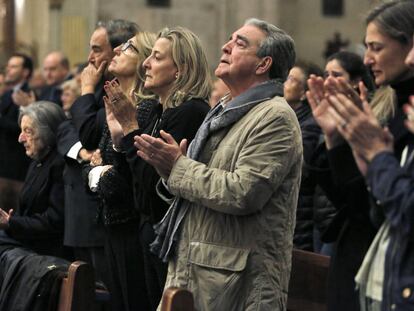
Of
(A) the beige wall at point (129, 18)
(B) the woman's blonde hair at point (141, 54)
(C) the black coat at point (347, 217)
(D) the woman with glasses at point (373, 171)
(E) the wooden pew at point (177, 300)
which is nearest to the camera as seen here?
(D) the woman with glasses at point (373, 171)

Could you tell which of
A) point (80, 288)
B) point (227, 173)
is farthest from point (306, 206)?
point (227, 173)

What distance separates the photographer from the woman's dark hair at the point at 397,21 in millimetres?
4648

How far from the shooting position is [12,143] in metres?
10.8

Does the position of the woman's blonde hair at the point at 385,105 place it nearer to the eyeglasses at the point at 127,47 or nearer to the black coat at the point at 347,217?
the black coat at the point at 347,217

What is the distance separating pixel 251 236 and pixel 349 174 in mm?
821

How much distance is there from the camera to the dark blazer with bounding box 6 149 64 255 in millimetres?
7535

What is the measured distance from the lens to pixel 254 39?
5613mm

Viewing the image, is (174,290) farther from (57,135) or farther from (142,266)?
(57,135)

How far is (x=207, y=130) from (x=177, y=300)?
1.17m

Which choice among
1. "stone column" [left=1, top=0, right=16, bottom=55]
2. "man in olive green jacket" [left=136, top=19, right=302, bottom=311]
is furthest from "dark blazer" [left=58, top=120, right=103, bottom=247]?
"stone column" [left=1, top=0, right=16, bottom=55]

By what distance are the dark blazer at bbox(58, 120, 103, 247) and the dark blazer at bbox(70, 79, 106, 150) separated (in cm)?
31

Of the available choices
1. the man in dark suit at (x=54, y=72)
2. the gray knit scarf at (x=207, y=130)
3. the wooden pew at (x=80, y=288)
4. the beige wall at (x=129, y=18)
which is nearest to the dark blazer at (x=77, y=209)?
the wooden pew at (x=80, y=288)

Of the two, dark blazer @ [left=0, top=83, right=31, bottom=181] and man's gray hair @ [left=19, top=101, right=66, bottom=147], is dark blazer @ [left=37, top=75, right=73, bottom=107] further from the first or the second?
man's gray hair @ [left=19, top=101, right=66, bottom=147]

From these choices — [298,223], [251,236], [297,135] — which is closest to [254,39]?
[297,135]
